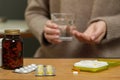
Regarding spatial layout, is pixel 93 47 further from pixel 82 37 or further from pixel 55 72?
pixel 55 72

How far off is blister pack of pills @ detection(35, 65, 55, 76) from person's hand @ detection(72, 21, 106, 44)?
20cm

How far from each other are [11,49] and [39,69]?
0.30 feet

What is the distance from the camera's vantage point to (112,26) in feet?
3.39

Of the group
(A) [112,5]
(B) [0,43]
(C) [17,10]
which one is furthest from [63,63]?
(C) [17,10]

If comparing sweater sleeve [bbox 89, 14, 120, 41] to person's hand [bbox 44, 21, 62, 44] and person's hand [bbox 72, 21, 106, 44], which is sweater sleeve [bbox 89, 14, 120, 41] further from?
person's hand [bbox 44, 21, 62, 44]

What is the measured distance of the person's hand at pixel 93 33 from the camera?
953 millimetres

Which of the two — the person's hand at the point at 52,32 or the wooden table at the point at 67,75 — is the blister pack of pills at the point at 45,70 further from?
the person's hand at the point at 52,32

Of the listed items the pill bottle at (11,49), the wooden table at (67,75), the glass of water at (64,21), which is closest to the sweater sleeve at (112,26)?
the glass of water at (64,21)

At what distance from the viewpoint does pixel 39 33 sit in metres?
1.10

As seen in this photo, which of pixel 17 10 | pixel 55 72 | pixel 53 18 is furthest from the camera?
pixel 17 10

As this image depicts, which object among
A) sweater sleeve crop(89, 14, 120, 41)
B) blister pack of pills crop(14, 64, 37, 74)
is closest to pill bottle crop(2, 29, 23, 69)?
blister pack of pills crop(14, 64, 37, 74)

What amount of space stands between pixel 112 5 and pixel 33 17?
334 mm

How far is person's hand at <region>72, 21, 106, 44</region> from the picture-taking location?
0.95m

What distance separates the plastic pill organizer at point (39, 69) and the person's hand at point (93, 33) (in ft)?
0.65
